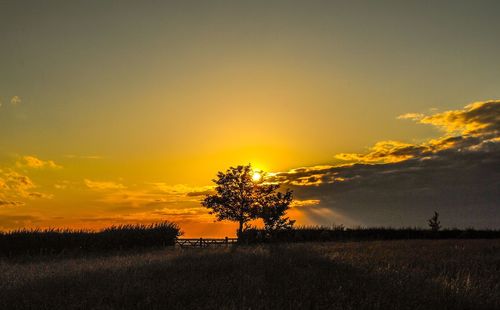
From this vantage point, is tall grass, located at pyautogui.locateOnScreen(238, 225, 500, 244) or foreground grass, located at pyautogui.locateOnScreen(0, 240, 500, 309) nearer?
foreground grass, located at pyautogui.locateOnScreen(0, 240, 500, 309)

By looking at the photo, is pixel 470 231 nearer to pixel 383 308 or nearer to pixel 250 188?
pixel 250 188

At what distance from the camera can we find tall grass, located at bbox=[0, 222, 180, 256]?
113 ft

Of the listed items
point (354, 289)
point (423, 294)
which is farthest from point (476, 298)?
point (354, 289)

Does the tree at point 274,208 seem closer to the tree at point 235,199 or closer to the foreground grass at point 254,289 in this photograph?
the tree at point 235,199

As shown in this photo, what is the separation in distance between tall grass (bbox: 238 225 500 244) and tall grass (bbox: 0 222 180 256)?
9.56 meters

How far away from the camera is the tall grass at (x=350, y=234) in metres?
42.0

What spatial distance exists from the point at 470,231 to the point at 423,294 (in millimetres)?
39136

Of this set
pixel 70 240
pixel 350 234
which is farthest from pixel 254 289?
pixel 350 234

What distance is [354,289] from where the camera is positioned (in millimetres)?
9672

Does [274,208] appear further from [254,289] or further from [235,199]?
[254,289]

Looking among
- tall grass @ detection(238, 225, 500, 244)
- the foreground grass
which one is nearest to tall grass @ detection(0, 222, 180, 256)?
tall grass @ detection(238, 225, 500, 244)

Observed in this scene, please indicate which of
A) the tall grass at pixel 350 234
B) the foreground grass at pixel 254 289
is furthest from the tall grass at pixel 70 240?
the foreground grass at pixel 254 289

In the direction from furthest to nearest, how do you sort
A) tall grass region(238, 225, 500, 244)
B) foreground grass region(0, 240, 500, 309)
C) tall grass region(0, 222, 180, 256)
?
1. tall grass region(238, 225, 500, 244)
2. tall grass region(0, 222, 180, 256)
3. foreground grass region(0, 240, 500, 309)

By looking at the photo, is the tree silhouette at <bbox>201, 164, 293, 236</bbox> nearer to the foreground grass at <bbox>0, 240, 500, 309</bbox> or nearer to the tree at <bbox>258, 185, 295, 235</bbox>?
the tree at <bbox>258, 185, 295, 235</bbox>
